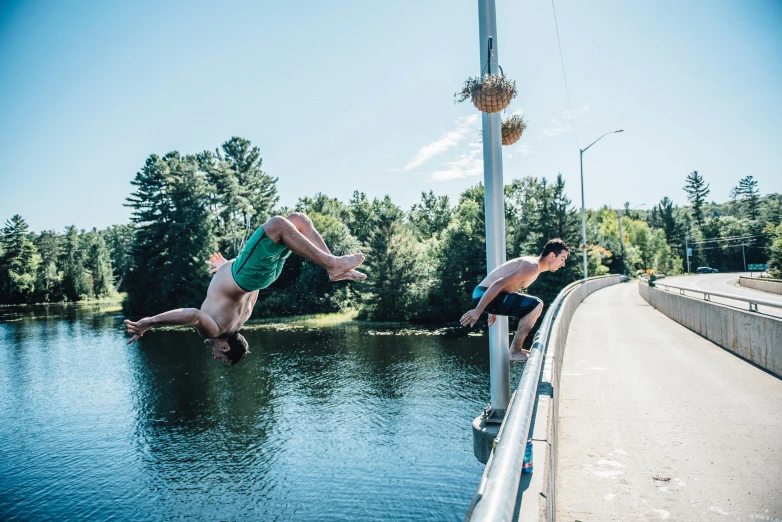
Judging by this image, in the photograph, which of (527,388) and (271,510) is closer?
(527,388)

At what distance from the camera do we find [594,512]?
3.67 metres

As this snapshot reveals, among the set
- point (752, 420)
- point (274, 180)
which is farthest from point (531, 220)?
point (752, 420)

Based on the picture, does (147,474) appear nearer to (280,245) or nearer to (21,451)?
(21,451)

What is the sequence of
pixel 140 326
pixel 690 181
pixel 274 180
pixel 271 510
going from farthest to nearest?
pixel 690 181
pixel 274 180
pixel 271 510
pixel 140 326

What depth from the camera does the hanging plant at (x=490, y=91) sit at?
5676mm

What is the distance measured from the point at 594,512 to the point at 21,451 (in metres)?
29.3

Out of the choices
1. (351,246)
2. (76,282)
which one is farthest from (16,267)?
(351,246)

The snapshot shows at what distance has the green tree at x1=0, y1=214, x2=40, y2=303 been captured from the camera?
309ft

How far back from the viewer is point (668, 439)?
519 cm

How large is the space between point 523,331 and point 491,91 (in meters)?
2.83

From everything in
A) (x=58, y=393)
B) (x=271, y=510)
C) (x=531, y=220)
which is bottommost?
(x=271, y=510)

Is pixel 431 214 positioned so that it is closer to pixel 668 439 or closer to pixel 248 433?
pixel 248 433

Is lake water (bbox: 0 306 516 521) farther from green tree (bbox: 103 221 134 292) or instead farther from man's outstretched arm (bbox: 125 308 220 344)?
green tree (bbox: 103 221 134 292)

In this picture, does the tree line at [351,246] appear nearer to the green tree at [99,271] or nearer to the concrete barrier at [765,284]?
the concrete barrier at [765,284]
